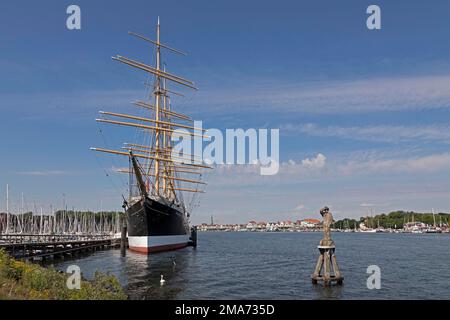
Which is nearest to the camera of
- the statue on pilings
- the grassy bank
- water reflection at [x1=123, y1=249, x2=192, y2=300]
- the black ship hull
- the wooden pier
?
the grassy bank

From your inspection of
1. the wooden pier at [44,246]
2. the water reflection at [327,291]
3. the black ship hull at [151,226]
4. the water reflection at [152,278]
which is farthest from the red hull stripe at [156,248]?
the water reflection at [327,291]

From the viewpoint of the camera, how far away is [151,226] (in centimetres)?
5909

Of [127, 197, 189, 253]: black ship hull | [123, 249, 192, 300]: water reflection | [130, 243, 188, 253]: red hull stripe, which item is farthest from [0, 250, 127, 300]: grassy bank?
[130, 243, 188, 253]: red hull stripe

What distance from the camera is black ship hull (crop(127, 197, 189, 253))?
58.2 m

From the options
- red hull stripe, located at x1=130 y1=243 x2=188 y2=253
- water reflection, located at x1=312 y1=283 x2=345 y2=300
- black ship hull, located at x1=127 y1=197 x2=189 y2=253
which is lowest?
red hull stripe, located at x1=130 y1=243 x2=188 y2=253

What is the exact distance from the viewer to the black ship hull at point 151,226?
58.2 m

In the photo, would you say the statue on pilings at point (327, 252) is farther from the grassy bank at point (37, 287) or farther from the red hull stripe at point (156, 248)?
the red hull stripe at point (156, 248)

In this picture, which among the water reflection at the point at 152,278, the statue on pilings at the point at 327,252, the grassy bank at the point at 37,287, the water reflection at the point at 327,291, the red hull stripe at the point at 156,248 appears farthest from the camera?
the red hull stripe at the point at 156,248

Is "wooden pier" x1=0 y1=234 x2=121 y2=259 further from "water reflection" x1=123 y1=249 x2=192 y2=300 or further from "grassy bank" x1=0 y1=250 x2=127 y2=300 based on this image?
"grassy bank" x1=0 y1=250 x2=127 y2=300

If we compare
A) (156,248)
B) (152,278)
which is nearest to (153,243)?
(156,248)

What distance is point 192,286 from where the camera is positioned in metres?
32.2
